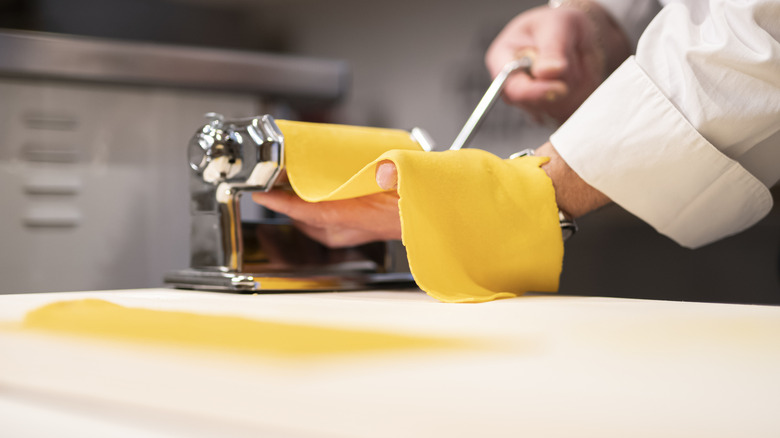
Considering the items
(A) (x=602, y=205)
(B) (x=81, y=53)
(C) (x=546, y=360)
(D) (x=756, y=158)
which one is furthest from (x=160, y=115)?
(C) (x=546, y=360)

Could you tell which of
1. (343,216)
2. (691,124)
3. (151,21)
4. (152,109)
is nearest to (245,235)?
(343,216)

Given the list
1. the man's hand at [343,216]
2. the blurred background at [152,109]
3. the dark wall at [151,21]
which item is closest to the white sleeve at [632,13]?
the blurred background at [152,109]

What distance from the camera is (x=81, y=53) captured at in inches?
42.8

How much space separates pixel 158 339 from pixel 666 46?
0.45 meters

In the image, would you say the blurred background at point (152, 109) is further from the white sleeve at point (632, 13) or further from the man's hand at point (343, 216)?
the man's hand at point (343, 216)

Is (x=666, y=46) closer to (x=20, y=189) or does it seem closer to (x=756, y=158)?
(x=756, y=158)

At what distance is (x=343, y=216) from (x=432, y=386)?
16.7 inches

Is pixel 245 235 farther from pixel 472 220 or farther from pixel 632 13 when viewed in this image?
pixel 632 13

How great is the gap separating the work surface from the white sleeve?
0.59m

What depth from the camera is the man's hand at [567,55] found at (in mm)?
920

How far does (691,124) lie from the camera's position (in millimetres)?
560

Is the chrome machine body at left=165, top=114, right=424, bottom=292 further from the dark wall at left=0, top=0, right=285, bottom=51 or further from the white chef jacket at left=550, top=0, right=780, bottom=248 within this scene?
the dark wall at left=0, top=0, right=285, bottom=51

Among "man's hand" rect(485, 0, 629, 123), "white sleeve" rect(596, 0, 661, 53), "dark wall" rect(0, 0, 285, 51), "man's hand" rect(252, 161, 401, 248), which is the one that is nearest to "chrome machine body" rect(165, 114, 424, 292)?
"man's hand" rect(252, 161, 401, 248)

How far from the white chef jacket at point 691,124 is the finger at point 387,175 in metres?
0.17
